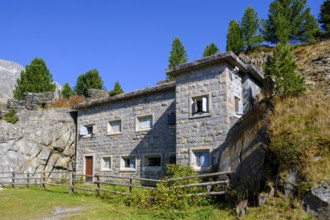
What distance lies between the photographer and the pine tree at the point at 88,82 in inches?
1264

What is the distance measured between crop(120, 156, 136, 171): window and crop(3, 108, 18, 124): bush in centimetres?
832

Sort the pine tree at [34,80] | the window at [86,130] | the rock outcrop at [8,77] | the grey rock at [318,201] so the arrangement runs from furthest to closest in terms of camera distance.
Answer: the rock outcrop at [8,77]
the pine tree at [34,80]
the window at [86,130]
the grey rock at [318,201]

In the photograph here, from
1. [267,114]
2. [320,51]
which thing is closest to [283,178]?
[267,114]

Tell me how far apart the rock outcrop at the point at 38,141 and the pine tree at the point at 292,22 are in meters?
18.7

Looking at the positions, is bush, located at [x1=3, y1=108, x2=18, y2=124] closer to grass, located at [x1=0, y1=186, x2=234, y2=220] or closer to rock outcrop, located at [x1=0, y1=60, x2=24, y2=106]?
grass, located at [x1=0, y1=186, x2=234, y2=220]

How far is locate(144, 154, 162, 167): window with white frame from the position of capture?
15797 mm

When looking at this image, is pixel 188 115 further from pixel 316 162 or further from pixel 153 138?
pixel 316 162

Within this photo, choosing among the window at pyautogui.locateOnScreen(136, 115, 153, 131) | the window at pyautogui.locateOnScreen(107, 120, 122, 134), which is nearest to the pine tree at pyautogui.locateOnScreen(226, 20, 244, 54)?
the window at pyautogui.locateOnScreen(136, 115, 153, 131)

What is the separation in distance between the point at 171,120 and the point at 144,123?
2.13 m

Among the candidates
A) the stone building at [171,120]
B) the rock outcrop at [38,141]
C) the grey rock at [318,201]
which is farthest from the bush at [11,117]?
the grey rock at [318,201]

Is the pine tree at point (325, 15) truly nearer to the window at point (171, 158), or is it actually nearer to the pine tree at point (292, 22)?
the pine tree at point (292, 22)

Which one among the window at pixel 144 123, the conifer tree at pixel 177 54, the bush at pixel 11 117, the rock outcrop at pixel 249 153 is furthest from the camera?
the conifer tree at pixel 177 54

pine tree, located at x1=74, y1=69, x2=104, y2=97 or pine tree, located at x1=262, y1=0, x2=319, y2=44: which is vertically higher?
pine tree, located at x1=262, y1=0, x2=319, y2=44

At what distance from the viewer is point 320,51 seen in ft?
73.2
